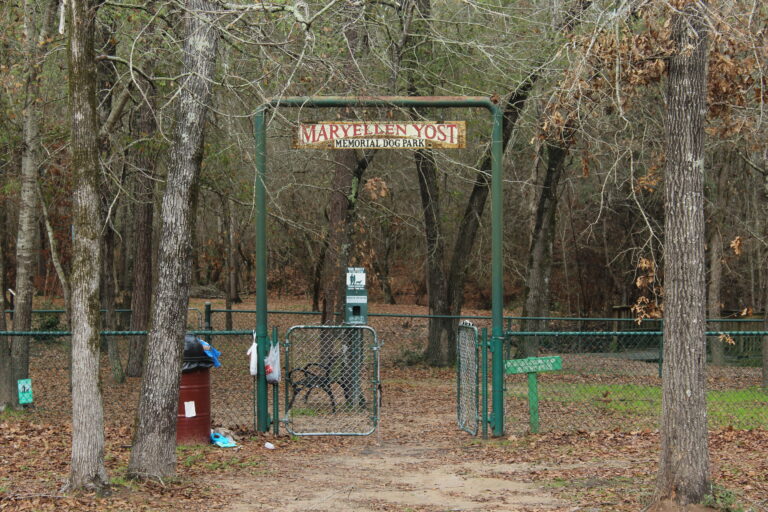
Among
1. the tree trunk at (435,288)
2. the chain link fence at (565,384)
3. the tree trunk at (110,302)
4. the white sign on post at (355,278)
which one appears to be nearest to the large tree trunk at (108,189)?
the tree trunk at (110,302)

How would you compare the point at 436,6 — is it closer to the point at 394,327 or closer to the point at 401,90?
the point at 401,90

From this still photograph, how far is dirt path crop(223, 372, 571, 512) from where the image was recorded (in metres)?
7.12

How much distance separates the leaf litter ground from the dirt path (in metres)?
0.01

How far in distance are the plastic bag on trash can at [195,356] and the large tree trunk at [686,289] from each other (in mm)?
4930

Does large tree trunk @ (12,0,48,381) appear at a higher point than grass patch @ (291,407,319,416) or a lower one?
higher

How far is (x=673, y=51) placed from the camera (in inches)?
252

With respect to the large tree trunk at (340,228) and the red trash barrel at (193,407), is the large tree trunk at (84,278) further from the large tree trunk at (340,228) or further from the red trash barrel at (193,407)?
the large tree trunk at (340,228)

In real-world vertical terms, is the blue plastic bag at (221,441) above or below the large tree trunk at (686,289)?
below

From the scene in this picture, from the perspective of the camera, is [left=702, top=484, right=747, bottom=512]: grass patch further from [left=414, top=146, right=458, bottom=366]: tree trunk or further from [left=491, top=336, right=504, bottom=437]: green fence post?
[left=414, top=146, right=458, bottom=366]: tree trunk

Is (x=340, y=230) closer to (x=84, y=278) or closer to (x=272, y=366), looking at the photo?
(x=272, y=366)

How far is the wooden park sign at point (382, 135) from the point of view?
10484 millimetres

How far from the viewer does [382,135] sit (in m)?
10.6

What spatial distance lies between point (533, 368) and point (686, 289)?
13.3ft

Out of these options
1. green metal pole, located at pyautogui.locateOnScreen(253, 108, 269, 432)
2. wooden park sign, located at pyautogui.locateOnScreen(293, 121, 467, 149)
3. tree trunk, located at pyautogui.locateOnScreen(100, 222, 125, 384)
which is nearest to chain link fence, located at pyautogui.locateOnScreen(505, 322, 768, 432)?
wooden park sign, located at pyautogui.locateOnScreen(293, 121, 467, 149)
